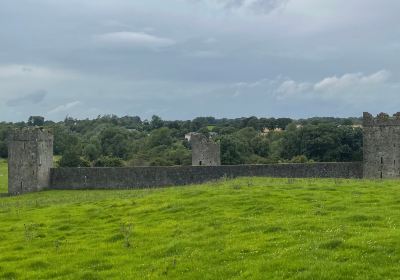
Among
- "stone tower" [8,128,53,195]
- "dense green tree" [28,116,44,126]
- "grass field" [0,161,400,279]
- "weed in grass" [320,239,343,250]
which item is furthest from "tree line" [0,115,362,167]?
"dense green tree" [28,116,44,126]

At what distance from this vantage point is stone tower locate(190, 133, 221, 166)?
180 ft

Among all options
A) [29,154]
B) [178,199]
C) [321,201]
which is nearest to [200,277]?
[321,201]

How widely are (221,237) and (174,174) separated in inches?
1204

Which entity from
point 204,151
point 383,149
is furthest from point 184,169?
point 383,149

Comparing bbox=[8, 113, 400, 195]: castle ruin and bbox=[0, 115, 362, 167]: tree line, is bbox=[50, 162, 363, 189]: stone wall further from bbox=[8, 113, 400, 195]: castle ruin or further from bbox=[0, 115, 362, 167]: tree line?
bbox=[0, 115, 362, 167]: tree line

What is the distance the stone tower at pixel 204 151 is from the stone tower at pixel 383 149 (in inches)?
554

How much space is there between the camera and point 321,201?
919 inches

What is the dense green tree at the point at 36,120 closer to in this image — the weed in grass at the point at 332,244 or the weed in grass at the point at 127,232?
the weed in grass at the point at 127,232

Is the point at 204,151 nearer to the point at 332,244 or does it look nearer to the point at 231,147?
the point at 231,147

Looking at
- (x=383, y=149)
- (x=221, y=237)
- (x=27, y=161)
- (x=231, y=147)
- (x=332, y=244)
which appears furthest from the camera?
(x=231, y=147)

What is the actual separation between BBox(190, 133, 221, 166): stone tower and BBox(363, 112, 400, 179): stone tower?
1408cm

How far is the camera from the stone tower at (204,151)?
54.9m

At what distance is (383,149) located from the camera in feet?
150

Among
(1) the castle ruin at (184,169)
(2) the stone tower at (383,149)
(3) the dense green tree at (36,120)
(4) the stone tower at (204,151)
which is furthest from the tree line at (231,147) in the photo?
(3) the dense green tree at (36,120)
